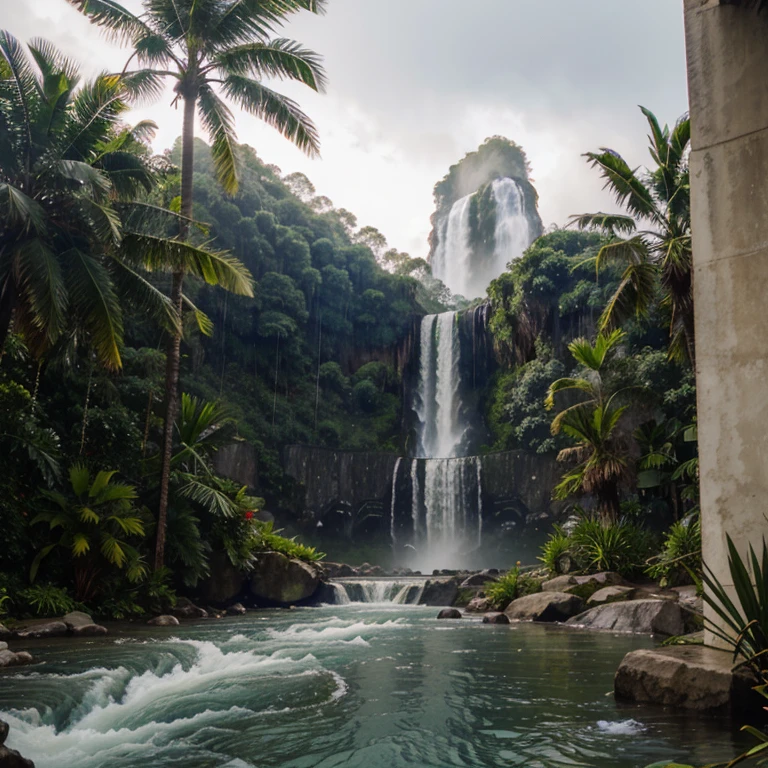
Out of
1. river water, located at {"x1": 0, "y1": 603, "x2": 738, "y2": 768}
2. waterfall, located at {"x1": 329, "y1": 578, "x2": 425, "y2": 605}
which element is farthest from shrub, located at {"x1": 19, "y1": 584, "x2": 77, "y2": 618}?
waterfall, located at {"x1": 329, "y1": 578, "x2": 425, "y2": 605}

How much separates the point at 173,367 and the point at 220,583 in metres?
5.20

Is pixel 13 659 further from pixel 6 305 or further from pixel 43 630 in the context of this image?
pixel 6 305

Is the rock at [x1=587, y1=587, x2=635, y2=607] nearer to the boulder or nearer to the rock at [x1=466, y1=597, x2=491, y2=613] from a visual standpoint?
the rock at [x1=466, y1=597, x2=491, y2=613]

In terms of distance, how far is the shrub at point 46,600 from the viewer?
12.5m

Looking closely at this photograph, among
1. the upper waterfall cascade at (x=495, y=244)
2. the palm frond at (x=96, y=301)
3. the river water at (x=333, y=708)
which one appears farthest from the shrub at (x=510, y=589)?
the upper waterfall cascade at (x=495, y=244)

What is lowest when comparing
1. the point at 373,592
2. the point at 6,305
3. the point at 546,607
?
the point at 373,592

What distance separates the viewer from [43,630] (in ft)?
36.5

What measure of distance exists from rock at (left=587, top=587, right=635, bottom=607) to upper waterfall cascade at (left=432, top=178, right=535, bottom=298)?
54263 mm

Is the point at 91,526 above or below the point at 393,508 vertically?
below

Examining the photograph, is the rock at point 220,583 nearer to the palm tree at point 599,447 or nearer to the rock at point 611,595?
the rock at point 611,595

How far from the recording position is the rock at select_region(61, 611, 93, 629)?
11692mm

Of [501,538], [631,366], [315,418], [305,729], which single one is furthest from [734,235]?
[315,418]

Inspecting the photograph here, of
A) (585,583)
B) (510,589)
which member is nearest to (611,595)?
(585,583)

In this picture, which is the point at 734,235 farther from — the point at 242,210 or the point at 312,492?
the point at 242,210
